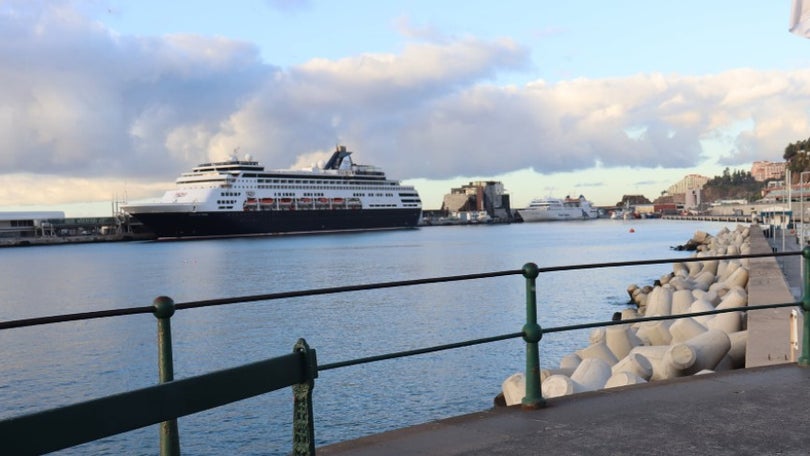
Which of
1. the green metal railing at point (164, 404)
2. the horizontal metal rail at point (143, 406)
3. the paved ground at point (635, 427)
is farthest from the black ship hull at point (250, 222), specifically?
the horizontal metal rail at point (143, 406)

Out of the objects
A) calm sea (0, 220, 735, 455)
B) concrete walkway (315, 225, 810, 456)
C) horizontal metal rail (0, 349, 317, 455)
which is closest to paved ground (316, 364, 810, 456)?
concrete walkway (315, 225, 810, 456)

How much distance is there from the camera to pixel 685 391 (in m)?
5.66

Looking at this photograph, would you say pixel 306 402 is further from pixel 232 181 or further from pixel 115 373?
pixel 232 181

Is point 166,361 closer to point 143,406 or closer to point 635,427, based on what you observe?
point 143,406

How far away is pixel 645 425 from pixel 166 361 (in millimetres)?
2889

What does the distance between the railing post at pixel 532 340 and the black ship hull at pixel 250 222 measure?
94.4 metres

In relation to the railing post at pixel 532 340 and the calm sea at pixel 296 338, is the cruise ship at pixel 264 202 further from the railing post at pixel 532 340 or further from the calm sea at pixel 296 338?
the railing post at pixel 532 340

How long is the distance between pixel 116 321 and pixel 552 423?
24.1 metres

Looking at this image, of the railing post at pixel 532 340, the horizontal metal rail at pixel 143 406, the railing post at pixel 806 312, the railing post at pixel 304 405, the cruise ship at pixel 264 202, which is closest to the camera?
the horizontal metal rail at pixel 143 406

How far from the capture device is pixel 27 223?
126000 mm

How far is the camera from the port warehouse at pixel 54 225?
123 m

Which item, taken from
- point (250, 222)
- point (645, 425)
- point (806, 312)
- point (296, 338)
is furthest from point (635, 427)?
point (250, 222)

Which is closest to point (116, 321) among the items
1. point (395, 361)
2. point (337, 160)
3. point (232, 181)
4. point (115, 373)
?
point (115, 373)

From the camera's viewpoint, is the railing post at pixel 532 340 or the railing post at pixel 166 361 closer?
the railing post at pixel 166 361
